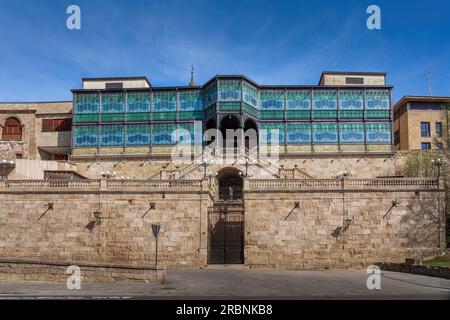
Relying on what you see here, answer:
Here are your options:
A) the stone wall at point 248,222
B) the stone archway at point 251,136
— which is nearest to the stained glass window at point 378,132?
the stone archway at point 251,136

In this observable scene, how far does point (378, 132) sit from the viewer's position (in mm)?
53156

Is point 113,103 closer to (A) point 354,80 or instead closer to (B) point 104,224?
(B) point 104,224

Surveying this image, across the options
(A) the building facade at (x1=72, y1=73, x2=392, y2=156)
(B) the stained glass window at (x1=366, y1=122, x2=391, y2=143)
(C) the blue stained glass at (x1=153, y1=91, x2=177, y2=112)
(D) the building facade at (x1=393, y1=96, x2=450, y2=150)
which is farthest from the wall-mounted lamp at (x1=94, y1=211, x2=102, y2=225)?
(D) the building facade at (x1=393, y1=96, x2=450, y2=150)

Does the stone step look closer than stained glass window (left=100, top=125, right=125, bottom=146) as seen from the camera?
Yes

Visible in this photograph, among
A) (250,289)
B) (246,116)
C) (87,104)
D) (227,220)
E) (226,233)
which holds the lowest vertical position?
(250,289)

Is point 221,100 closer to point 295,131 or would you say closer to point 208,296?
point 295,131

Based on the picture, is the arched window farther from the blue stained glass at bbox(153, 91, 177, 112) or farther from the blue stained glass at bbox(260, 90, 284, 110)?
the blue stained glass at bbox(260, 90, 284, 110)

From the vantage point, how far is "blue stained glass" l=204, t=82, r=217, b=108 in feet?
172

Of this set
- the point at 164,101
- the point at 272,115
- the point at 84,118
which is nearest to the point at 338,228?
the point at 272,115

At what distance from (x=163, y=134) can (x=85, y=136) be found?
8.97 metres

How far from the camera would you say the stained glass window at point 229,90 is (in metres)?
52.1

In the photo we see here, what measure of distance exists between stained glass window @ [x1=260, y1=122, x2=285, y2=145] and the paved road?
29.4m
